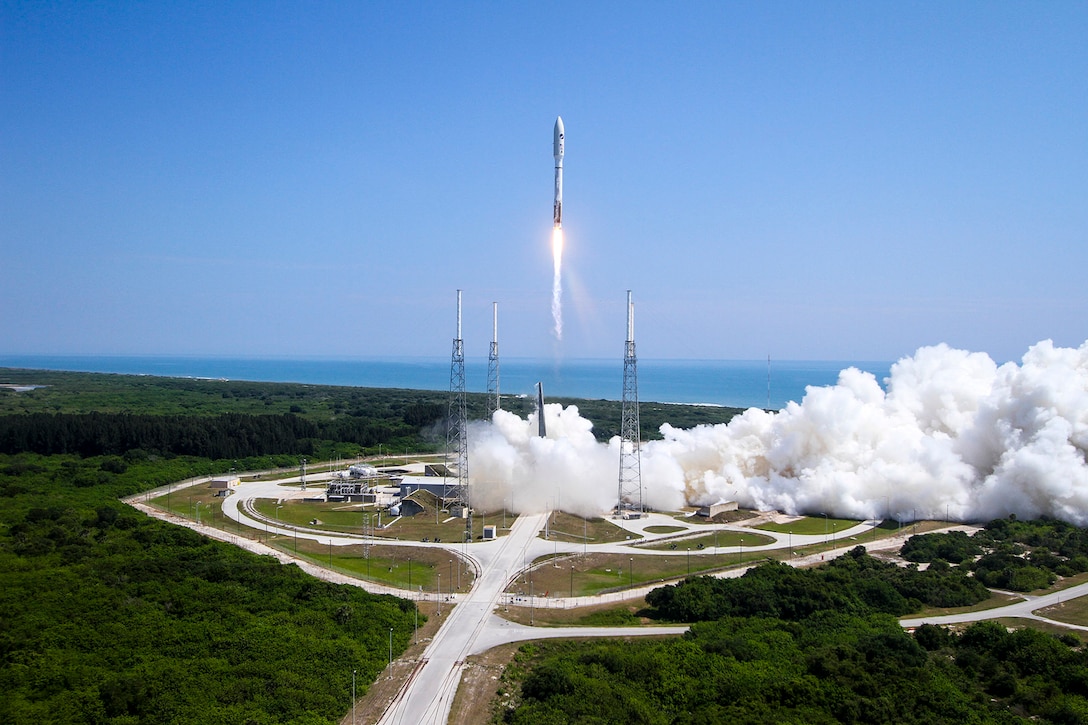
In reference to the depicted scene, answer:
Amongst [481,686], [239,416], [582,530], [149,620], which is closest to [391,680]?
[481,686]

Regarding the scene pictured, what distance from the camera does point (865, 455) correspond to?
2346 inches

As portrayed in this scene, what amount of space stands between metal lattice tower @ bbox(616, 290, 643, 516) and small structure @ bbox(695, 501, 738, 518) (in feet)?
15.4

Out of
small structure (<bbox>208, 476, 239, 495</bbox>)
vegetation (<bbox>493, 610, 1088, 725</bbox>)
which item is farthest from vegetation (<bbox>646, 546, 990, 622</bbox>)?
small structure (<bbox>208, 476, 239, 495</bbox>)

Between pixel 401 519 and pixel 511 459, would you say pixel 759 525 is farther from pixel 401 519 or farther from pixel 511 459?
pixel 401 519

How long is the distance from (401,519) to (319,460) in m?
29.5

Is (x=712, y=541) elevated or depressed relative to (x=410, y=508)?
depressed

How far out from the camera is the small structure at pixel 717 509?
186ft

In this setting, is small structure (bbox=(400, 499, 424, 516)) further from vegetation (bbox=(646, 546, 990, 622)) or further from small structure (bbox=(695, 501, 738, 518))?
vegetation (bbox=(646, 546, 990, 622))

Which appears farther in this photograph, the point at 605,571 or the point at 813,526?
the point at 813,526

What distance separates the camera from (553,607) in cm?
3728

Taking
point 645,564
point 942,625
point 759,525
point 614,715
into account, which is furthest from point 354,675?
point 759,525

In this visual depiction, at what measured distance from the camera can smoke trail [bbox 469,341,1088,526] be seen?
183 feet

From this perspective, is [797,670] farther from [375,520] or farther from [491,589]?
[375,520]

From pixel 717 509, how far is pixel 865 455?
40.9 ft
